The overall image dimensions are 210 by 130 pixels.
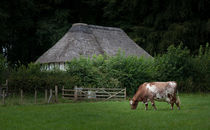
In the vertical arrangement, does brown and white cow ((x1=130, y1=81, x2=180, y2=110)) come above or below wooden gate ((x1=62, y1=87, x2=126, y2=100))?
above

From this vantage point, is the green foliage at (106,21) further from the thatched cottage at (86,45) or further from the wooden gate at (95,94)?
the wooden gate at (95,94)

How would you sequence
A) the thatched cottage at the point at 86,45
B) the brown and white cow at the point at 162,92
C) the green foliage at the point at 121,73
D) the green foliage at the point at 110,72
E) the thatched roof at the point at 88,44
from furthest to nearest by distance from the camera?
the thatched roof at the point at 88,44
the thatched cottage at the point at 86,45
the green foliage at the point at 110,72
the green foliage at the point at 121,73
the brown and white cow at the point at 162,92

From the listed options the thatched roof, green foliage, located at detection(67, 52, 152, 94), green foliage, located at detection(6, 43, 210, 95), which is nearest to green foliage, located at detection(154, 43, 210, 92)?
green foliage, located at detection(6, 43, 210, 95)

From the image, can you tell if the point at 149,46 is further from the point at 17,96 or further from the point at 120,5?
the point at 17,96

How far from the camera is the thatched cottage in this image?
32.1m

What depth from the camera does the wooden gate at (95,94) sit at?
920 inches

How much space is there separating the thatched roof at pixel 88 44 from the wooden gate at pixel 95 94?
589cm

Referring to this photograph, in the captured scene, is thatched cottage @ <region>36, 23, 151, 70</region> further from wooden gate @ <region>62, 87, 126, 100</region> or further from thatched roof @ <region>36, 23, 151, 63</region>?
wooden gate @ <region>62, 87, 126, 100</region>

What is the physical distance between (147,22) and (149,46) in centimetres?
326

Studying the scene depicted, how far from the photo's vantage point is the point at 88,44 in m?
34.1

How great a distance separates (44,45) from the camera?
4150cm

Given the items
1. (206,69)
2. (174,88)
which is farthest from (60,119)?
(206,69)

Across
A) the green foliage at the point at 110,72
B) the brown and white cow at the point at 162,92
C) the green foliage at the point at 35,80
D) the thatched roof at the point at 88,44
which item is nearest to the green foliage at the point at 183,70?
the green foliage at the point at 110,72

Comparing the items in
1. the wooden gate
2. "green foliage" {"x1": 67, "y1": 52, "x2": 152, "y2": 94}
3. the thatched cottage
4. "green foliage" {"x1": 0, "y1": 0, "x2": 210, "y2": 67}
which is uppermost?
"green foliage" {"x1": 0, "y1": 0, "x2": 210, "y2": 67}
